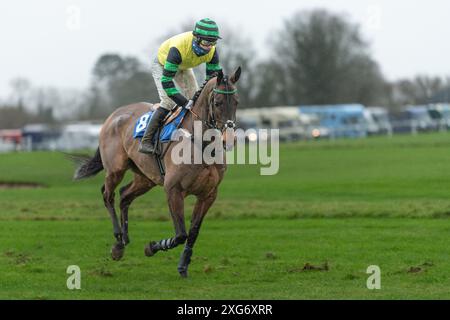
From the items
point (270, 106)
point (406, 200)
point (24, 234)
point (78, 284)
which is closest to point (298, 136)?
point (270, 106)

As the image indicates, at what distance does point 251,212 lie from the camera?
20.5m

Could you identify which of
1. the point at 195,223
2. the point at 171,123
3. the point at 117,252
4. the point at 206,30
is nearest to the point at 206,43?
the point at 206,30

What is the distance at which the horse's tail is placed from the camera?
15133mm

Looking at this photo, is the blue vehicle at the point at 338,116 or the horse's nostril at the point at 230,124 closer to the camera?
the horse's nostril at the point at 230,124

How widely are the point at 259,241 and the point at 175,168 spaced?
3.99m

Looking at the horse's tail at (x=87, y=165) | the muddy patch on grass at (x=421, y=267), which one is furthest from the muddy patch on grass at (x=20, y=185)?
the muddy patch on grass at (x=421, y=267)

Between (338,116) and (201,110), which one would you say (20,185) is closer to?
(201,110)

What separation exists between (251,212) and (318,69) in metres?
72.6

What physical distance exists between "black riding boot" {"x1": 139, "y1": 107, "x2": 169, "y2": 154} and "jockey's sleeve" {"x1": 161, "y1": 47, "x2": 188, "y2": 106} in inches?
24.8

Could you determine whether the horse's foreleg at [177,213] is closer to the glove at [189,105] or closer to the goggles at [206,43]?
the glove at [189,105]

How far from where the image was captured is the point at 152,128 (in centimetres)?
1248

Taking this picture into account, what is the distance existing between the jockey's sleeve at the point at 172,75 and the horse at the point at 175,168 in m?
0.23

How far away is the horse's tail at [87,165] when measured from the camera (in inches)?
596

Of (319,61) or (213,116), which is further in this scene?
(319,61)
